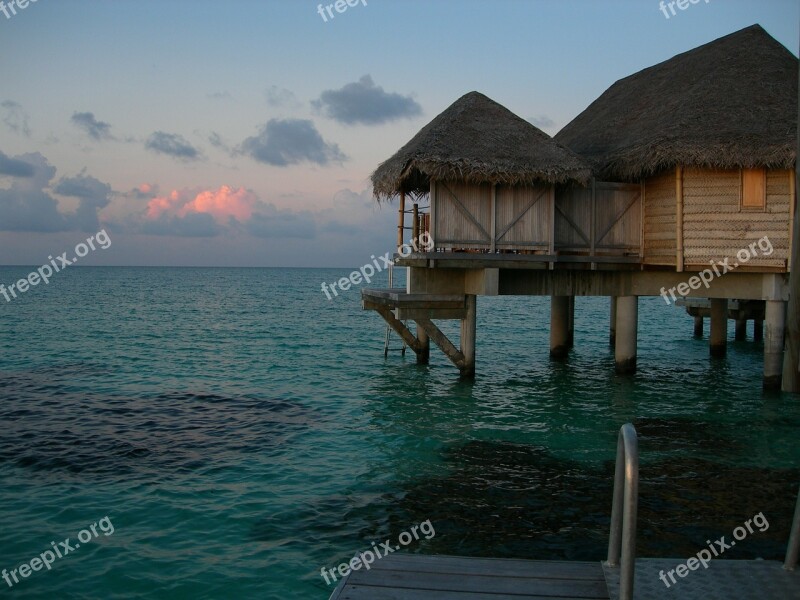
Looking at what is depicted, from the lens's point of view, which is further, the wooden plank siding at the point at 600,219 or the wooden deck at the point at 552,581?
the wooden plank siding at the point at 600,219

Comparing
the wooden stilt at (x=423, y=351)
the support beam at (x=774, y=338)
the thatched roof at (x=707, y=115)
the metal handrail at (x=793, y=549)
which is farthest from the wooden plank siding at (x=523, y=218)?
the metal handrail at (x=793, y=549)

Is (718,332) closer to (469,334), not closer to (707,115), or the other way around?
(707,115)

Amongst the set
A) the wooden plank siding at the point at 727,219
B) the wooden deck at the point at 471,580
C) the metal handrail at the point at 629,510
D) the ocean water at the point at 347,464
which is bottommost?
the ocean water at the point at 347,464

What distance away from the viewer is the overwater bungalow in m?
15.4

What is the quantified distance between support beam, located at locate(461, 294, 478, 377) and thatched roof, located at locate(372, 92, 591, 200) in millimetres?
2972

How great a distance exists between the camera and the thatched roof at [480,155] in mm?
15266

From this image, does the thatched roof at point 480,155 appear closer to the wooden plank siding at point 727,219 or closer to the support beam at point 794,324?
the wooden plank siding at point 727,219

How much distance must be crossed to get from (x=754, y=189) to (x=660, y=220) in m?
2.10

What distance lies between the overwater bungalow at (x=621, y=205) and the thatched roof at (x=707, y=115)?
48mm

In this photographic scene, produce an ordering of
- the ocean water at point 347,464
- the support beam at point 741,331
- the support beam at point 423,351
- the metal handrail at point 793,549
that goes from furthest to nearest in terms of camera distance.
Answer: the support beam at point 741,331 → the support beam at point 423,351 → the ocean water at point 347,464 → the metal handrail at point 793,549

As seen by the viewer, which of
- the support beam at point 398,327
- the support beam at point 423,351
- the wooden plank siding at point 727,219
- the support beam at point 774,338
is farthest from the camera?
the support beam at point 423,351

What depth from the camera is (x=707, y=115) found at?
16.4 meters

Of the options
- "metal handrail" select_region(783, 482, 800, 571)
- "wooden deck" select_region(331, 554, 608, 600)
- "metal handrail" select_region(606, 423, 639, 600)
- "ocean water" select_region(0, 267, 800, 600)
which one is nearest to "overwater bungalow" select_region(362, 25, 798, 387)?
"ocean water" select_region(0, 267, 800, 600)

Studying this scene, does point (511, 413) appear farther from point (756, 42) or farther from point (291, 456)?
point (756, 42)
